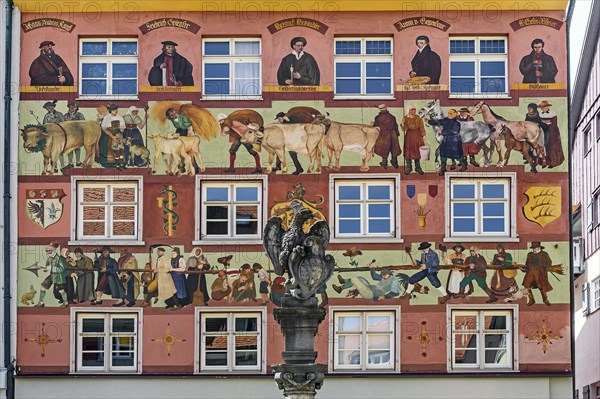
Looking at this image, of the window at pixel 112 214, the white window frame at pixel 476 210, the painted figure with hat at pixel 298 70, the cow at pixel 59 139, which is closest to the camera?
the white window frame at pixel 476 210

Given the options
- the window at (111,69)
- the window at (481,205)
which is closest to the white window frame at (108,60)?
the window at (111,69)

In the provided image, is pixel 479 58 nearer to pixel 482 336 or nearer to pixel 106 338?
pixel 482 336

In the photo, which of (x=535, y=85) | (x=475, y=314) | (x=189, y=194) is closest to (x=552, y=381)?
(x=475, y=314)

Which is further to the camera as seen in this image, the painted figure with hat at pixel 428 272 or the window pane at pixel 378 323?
the window pane at pixel 378 323

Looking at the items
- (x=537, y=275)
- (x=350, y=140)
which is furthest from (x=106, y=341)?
(x=537, y=275)

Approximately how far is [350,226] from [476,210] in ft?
9.79

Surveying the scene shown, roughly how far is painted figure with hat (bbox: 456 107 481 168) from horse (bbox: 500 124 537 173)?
0.67m

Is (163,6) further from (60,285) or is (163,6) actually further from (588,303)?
(588,303)

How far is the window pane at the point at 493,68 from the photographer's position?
1399 inches

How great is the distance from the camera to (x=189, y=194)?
1379 inches

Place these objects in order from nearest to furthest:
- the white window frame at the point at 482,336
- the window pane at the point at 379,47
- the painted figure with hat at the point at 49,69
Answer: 1. the white window frame at the point at 482,336
2. the painted figure with hat at the point at 49,69
3. the window pane at the point at 379,47

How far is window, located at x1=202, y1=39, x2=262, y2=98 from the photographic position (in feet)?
116

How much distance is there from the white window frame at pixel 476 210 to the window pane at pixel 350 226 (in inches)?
81.2

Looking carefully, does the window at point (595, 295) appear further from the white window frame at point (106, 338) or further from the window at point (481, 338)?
the white window frame at point (106, 338)
